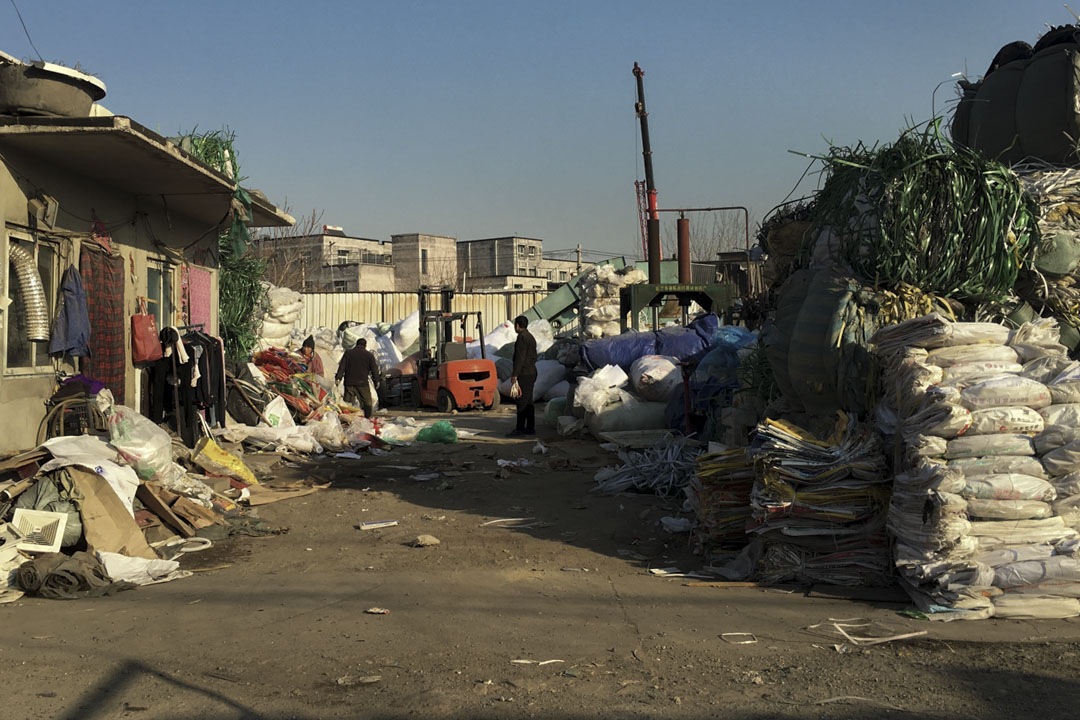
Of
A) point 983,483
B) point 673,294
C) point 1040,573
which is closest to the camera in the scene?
point 1040,573

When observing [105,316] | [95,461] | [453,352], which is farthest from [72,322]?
[453,352]

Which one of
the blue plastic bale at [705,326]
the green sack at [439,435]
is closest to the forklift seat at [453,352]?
the blue plastic bale at [705,326]

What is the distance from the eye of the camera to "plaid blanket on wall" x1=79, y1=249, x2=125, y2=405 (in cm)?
816

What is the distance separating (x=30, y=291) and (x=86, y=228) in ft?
4.40

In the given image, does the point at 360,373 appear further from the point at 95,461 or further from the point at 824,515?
the point at 824,515

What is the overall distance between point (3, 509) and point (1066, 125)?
8.17m

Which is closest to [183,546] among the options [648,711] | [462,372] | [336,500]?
[336,500]

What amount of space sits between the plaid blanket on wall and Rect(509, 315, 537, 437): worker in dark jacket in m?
5.75

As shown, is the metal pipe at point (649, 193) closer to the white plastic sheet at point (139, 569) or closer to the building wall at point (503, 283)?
the white plastic sheet at point (139, 569)

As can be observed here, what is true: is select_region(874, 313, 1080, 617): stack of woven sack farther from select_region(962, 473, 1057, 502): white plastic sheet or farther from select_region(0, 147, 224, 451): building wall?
select_region(0, 147, 224, 451): building wall

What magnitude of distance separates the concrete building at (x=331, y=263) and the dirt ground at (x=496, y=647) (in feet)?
83.2

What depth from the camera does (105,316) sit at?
27.9 ft

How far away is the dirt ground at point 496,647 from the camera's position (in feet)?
11.3

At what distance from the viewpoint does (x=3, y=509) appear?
553 cm
